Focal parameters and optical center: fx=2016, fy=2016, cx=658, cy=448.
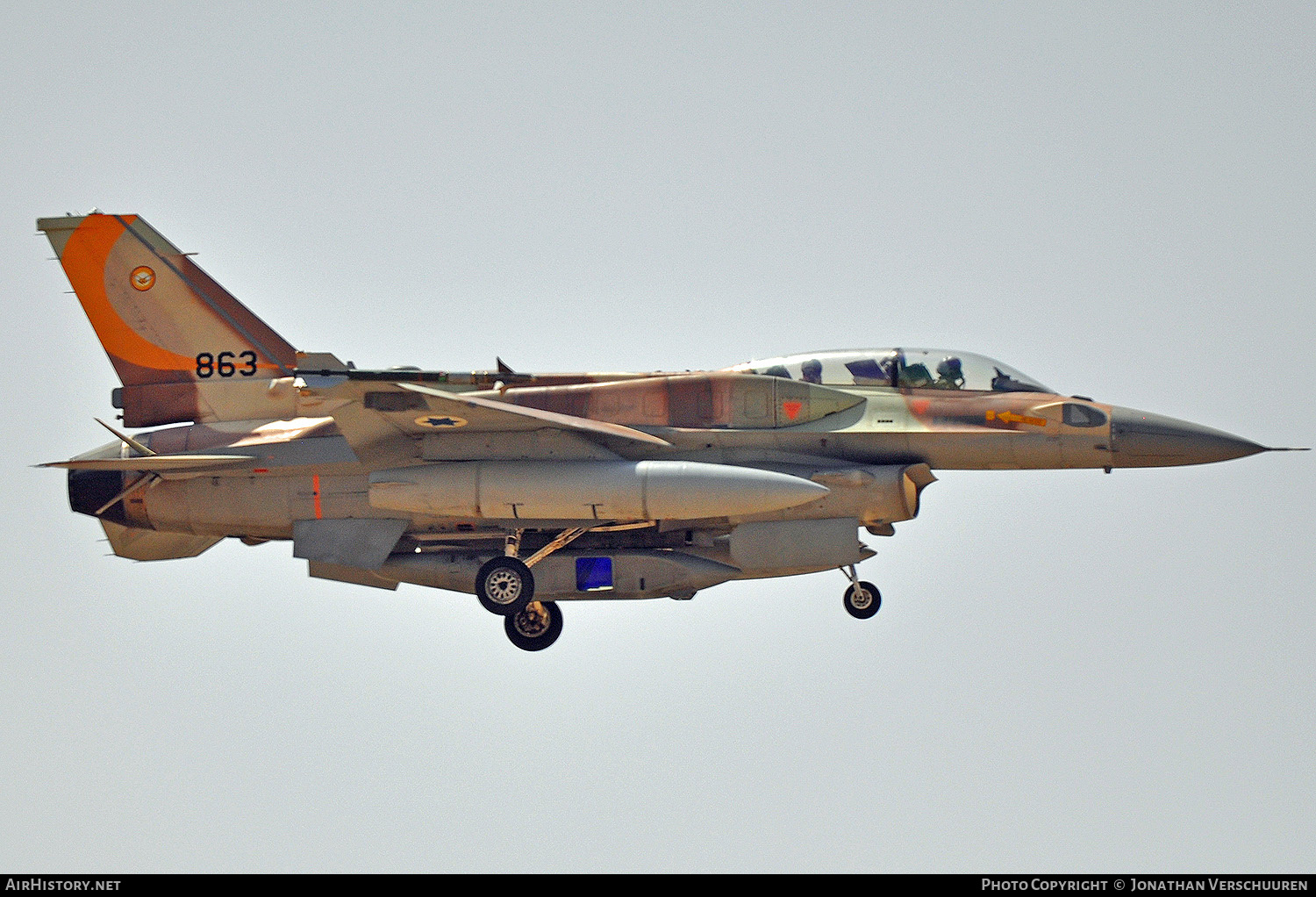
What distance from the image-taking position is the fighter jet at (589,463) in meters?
21.7

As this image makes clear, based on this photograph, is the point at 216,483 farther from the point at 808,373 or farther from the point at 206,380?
the point at 808,373

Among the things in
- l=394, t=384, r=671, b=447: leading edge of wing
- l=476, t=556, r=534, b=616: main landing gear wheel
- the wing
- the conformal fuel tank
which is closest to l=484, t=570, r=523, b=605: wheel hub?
l=476, t=556, r=534, b=616: main landing gear wheel

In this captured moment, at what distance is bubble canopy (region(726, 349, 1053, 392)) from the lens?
22469 millimetres

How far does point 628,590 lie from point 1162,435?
6.18m

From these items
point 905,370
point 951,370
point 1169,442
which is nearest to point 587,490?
point 905,370

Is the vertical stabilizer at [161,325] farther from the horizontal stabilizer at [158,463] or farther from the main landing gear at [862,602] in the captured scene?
the main landing gear at [862,602]

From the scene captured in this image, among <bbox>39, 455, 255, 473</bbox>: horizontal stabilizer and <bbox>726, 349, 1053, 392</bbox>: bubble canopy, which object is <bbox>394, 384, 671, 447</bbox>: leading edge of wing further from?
<bbox>39, 455, 255, 473</bbox>: horizontal stabilizer

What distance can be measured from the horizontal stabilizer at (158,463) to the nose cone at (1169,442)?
9.78 m

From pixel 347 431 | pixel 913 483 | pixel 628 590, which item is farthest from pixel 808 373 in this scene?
pixel 347 431

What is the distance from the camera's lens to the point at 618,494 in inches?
848

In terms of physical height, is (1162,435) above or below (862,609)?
above

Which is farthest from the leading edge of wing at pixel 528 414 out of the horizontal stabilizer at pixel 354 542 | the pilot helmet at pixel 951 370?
the pilot helmet at pixel 951 370

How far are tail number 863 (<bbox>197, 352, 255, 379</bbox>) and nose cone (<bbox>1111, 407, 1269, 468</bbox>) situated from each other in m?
10.2
